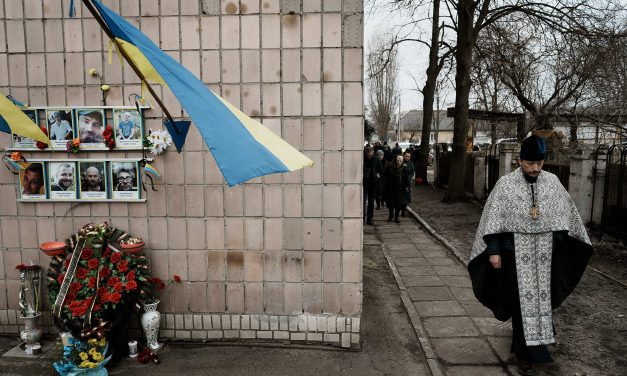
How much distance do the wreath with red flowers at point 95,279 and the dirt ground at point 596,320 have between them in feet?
12.6

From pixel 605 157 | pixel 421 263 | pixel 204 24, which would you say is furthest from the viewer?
pixel 605 157

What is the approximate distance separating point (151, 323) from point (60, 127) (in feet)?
6.70

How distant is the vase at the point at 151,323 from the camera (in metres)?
4.25

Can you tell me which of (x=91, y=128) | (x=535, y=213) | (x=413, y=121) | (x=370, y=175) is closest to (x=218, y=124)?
(x=91, y=128)

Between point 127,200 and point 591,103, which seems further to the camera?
point 591,103

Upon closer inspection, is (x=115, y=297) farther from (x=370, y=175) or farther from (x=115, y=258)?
(x=370, y=175)

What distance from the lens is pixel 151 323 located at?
425cm

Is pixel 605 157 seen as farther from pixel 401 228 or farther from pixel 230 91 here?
pixel 230 91

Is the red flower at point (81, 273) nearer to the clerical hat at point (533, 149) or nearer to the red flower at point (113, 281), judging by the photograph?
the red flower at point (113, 281)

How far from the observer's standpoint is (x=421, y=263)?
7652mm

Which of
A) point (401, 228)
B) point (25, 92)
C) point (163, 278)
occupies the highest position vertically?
point (25, 92)

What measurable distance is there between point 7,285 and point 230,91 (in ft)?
9.71

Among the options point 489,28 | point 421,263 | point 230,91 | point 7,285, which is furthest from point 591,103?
point 7,285

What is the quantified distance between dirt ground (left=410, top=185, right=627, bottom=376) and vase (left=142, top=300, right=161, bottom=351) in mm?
3600
